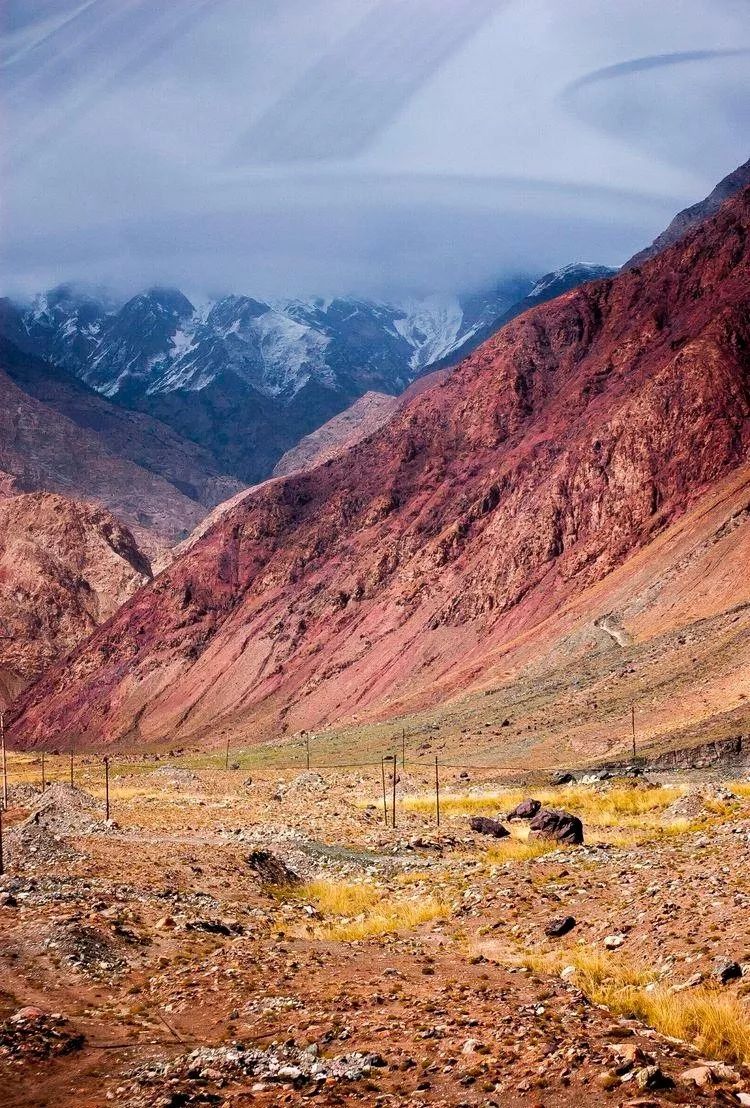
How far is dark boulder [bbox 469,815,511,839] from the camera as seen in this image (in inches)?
1388

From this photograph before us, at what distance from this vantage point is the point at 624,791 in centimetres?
4506

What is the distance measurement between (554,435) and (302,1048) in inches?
4967

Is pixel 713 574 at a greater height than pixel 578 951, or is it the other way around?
pixel 713 574

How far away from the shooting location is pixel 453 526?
438 ft

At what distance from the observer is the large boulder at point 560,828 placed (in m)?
29.7

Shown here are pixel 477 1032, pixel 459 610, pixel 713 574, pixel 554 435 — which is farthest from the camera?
pixel 554 435

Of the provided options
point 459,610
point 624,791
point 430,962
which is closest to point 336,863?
point 430,962

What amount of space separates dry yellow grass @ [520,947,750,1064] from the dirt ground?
3cm

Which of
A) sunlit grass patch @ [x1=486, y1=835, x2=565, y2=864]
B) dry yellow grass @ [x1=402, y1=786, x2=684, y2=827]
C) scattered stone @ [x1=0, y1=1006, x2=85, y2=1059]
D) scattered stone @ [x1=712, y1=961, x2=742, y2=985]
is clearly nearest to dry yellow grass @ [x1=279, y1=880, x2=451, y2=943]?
sunlit grass patch @ [x1=486, y1=835, x2=565, y2=864]

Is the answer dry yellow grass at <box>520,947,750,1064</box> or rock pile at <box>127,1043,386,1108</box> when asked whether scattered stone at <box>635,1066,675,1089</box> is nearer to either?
dry yellow grass at <box>520,947,750,1064</box>

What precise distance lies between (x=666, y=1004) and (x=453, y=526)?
12180 cm

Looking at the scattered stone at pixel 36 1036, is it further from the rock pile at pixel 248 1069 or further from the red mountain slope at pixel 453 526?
the red mountain slope at pixel 453 526

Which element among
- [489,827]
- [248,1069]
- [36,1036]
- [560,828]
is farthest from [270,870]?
[248,1069]

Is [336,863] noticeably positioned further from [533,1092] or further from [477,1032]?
[533,1092]
